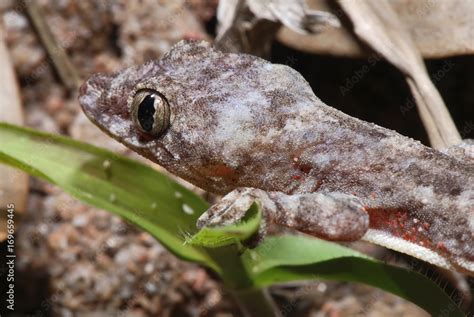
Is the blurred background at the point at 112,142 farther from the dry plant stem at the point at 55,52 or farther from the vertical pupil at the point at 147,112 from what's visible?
the vertical pupil at the point at 147,112

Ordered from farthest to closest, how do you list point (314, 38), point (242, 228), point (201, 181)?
point (314, 38)
point (201, 181)
point (242, 228)

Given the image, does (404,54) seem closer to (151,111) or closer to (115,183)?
(151,111)

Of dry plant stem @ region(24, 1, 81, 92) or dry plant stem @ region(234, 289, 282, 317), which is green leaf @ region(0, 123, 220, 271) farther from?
dry plant stem @ region(24, 1, 81, 92)

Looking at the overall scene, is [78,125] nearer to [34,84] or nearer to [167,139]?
[34,84]

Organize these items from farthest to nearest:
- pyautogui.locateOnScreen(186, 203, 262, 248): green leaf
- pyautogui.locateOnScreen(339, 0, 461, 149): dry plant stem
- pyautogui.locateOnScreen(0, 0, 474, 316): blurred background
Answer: pyautogui.locateOnScreen(0, 0, 474, 316): blurred background → pyautogui.locateOnScreen(339, 0, 461, 149): dry plant stem → pyautogui.locateOnScreen(186, 203, 262, 248): green leaf

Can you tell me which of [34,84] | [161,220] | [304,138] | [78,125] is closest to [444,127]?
[304,138]

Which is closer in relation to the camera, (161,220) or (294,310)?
(161,220)

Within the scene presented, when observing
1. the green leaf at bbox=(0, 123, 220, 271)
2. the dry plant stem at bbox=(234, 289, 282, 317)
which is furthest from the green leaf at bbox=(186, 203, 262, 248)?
the dry plant stem at bbox=(234, 289, 282, 317)
